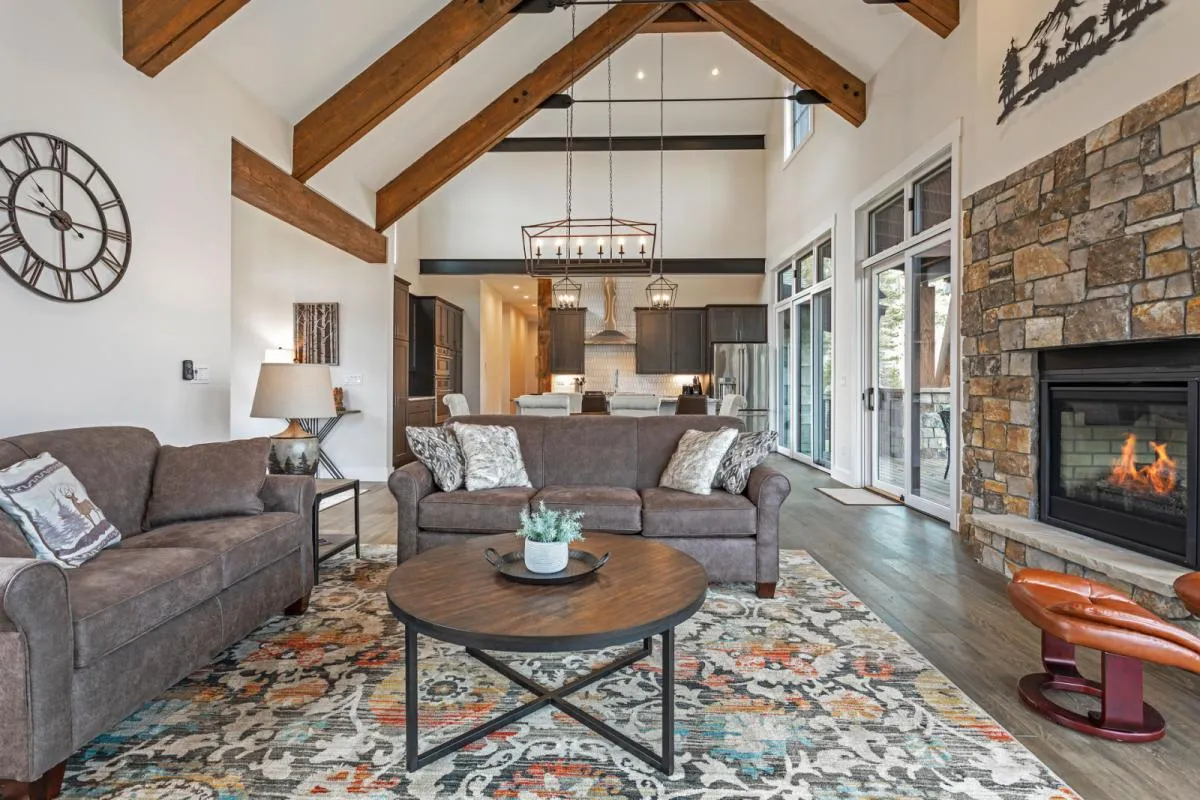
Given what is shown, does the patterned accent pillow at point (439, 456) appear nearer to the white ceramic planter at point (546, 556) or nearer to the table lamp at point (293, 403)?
the table lamp at point (293, 403)

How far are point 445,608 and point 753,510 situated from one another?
1.88m

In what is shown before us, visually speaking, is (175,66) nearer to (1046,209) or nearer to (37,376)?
(37,376)

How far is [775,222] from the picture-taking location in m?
8.92

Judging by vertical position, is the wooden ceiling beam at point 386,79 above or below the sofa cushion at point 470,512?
above

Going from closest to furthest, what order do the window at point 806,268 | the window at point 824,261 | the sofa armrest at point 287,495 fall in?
the sofa armrest at point 287,495
the window at point 824,261
the window at point 806,268

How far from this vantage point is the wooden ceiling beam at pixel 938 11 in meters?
4.29

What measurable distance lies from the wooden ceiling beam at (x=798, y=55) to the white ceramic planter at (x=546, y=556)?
587 cm

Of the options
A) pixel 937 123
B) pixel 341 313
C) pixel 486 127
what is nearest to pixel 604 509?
pixel 937 123

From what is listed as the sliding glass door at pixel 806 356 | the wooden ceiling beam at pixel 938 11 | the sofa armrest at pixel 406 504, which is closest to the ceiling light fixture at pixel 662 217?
the sliding glass door at pixel 806 356

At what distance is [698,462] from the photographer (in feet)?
11.3

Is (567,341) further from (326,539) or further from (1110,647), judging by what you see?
(1110,647)

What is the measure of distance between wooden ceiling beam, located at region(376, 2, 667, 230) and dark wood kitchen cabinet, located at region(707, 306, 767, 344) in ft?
→ 15.6

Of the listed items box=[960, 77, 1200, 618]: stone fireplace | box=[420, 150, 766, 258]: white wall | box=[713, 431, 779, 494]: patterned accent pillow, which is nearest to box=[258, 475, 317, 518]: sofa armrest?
box=[713, 431, 779, 494]: patterned accent pillow

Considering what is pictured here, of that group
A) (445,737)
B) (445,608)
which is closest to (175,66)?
(445,608)
